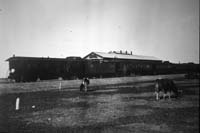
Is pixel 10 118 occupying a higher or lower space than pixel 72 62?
lower

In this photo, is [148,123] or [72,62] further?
[72,62]

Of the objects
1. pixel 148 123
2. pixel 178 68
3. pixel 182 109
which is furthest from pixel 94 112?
pixel 178 68

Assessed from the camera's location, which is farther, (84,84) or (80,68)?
(80,68)

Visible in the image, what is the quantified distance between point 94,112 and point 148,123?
2.68 meters

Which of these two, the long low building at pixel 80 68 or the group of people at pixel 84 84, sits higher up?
the long low building at pixel 80 68

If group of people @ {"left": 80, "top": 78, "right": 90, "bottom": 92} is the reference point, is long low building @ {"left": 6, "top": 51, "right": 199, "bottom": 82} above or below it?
above

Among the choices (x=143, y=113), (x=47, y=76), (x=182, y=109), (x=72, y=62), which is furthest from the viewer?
(x=72, y=62)

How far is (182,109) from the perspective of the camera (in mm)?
8570

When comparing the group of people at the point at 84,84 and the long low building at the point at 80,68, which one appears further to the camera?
the long low building at the point at 80,68

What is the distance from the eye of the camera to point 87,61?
1432 inches

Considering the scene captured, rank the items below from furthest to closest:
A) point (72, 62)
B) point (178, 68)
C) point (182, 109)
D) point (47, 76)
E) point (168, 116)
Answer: point (178, 68)
point (72, 62)
point (47, 76)
point (182, 109)
point (168, 116)

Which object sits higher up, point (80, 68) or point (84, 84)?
point (80, 68)

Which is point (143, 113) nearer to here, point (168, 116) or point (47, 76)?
point (168, 116)

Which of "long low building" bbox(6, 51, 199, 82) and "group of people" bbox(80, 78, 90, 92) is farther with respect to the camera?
"long low building" bbox(6, 51, 199, 82)
